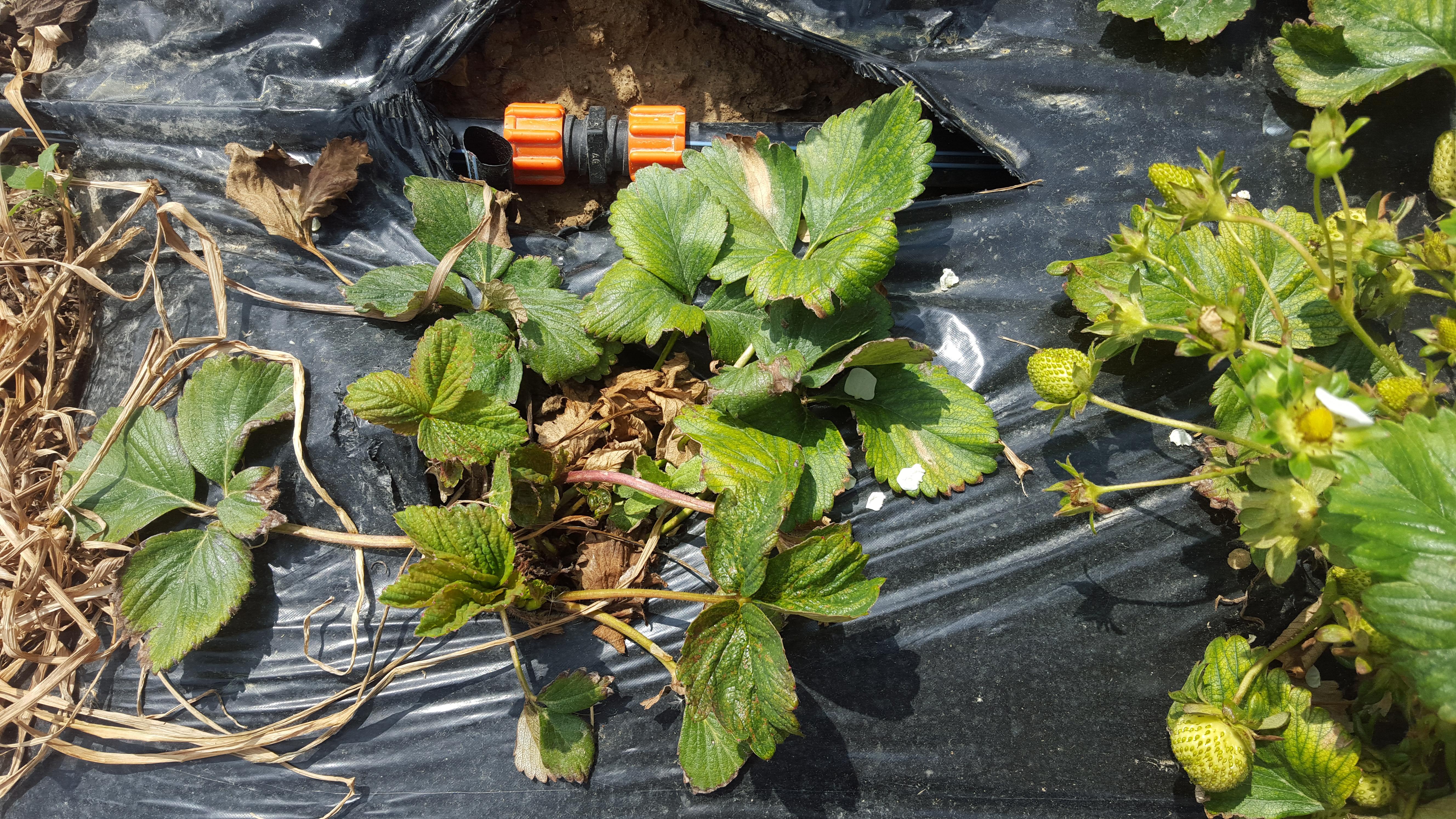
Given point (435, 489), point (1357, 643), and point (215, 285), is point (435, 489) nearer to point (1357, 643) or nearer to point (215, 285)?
point (215, 285)

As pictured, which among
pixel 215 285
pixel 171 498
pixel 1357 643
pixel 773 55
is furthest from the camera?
pixel 773 55

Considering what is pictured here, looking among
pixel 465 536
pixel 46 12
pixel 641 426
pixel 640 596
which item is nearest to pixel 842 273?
pixel 641 426

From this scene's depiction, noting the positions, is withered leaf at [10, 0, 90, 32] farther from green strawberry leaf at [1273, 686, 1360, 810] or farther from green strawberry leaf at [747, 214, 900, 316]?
green strawberry leaf at [1273, 686, 1360, 810]

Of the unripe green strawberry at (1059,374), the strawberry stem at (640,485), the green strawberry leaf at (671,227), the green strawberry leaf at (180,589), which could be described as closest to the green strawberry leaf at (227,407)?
the green strawberry leaf at (180,589)

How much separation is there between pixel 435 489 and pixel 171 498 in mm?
408

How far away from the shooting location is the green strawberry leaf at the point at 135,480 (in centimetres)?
130

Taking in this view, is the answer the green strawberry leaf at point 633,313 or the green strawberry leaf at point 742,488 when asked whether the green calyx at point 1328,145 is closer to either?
the green strawberry leaf at point 742,488

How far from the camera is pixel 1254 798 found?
108 centimetres

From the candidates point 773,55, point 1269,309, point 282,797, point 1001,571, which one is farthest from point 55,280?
point 1269,309

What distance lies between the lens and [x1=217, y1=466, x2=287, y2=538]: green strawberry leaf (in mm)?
1253

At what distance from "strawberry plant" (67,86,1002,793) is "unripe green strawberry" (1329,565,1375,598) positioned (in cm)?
47

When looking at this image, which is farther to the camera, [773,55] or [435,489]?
[773,55]

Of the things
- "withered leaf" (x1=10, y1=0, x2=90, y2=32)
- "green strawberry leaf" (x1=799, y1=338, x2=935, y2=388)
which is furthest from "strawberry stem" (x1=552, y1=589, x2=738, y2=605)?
"withered leaf" (x1=10, y1=0, x2=90, y2=32)

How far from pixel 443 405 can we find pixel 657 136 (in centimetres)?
74
